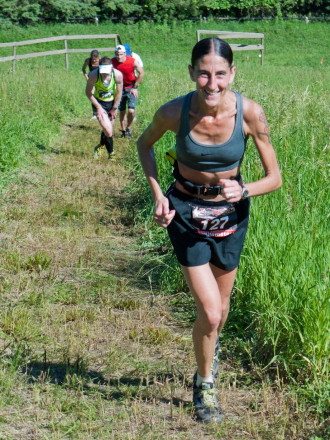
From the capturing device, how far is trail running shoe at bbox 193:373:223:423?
3312mm

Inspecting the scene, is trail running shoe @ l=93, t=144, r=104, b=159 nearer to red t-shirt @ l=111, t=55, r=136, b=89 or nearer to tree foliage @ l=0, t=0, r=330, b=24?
red t-shirt @ l=111, t=55, r=136, b=89

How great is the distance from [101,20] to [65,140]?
112 ft

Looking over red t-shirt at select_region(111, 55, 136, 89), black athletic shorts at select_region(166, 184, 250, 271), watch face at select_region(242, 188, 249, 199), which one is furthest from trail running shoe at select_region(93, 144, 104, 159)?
watch face at select_region(242, 188, 249, 199)

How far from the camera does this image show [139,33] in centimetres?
3888

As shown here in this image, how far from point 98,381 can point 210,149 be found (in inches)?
60.1

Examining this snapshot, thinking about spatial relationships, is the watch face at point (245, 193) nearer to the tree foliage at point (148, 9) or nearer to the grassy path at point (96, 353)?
the grassy path at point (96, 353)

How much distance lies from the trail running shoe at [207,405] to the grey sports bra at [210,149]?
109 centimetres

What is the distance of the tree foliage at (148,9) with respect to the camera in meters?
40.9

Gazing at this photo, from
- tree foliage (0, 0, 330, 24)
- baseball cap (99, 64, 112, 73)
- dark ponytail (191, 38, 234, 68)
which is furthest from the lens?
tree foliage (0, 0, 330, 24)

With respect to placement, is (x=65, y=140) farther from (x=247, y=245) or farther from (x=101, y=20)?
(x=101, y=20)

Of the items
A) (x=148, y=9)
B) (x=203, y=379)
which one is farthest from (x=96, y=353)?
(x=148, y=9)

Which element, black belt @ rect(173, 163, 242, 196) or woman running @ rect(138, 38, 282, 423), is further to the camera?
black belt @ rect(173, 163, 242, 196)

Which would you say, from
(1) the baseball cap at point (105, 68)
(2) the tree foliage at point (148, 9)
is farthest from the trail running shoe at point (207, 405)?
(2) the tree foliage at point (148, 9)

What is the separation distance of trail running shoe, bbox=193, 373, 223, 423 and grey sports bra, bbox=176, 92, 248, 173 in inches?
42.9
